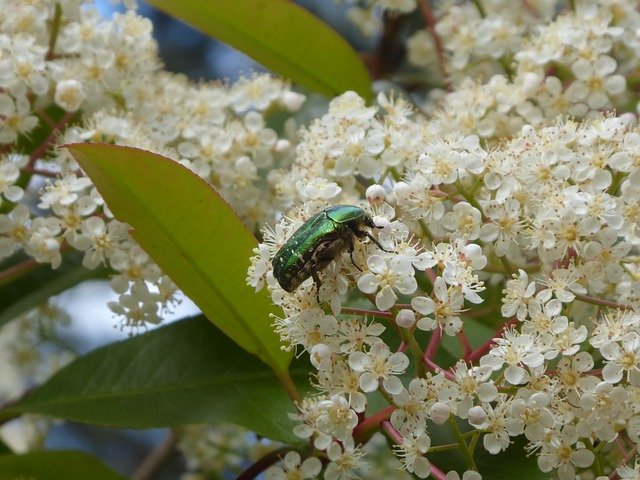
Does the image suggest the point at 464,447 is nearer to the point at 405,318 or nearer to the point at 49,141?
the point at 405,318

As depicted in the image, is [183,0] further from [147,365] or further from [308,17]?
[147,365]

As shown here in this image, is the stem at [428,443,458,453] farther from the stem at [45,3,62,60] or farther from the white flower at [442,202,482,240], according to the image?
the stem at [45,3,62,60]

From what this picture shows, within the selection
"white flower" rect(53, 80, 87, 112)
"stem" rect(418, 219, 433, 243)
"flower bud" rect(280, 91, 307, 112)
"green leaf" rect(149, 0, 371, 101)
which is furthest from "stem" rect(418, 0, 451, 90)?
"white flower" rect(53, 80, 87, 112)

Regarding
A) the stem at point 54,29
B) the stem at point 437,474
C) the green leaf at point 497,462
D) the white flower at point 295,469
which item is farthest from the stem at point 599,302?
the stem at point 54,29

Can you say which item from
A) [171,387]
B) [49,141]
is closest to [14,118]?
[49,141]

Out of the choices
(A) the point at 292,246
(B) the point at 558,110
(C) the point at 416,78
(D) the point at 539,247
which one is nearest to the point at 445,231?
(D) the point at 539,247
